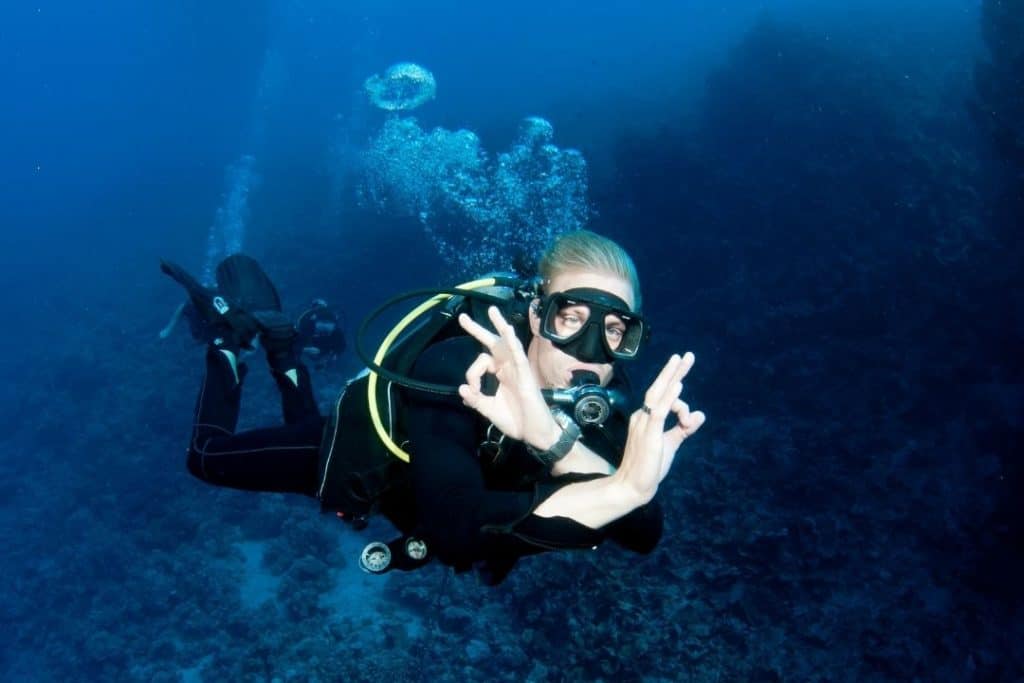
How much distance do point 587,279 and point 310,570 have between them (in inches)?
355

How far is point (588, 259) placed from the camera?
2.56m

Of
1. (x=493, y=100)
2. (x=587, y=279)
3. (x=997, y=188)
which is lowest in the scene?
(x=587, y=279)

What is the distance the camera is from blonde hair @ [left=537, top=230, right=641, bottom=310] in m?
2.57

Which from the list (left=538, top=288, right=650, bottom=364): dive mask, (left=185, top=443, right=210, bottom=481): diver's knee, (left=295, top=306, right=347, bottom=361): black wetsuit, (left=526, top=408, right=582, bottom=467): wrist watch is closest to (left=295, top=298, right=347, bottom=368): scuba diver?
(left=295, top=306, right=347, bottom=361): black wetsuit

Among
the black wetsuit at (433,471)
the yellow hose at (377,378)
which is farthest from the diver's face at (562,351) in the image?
the yellow hose at (377,378)

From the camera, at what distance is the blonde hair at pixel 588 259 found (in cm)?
257

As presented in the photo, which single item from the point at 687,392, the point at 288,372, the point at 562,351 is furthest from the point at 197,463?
the point at 687,392

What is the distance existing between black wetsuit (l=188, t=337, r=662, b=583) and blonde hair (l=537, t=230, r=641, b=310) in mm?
540

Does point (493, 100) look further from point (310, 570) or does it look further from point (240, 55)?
point (240, 55)

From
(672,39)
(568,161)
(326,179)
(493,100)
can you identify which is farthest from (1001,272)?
(672,39)

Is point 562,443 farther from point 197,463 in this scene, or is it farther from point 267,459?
point 197,463

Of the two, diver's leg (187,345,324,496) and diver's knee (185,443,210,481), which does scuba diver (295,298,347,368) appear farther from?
diver's knee (185,443,210,481)

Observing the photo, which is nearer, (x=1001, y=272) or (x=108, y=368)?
(x=1001, y=272)

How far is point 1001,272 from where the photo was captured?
467 inches
